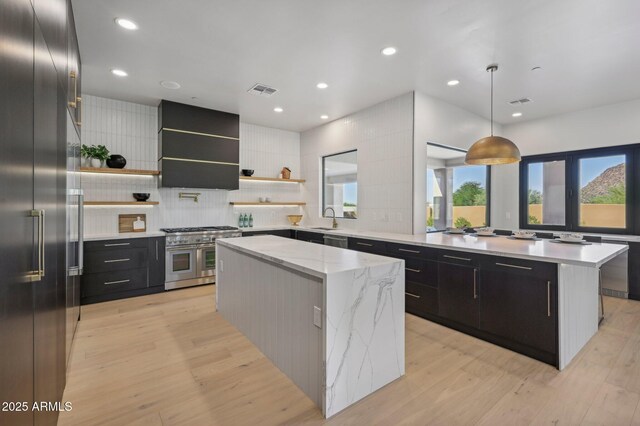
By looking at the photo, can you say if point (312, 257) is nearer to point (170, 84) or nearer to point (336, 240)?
point (336, 240)

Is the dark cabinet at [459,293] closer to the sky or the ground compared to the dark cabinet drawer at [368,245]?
closer to the ground

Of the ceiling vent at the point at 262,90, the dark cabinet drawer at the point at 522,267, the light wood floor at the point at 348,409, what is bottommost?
the light wood floor at the point at 348,409

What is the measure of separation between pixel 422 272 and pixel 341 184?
8.98 ft

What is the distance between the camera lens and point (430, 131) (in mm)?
4297

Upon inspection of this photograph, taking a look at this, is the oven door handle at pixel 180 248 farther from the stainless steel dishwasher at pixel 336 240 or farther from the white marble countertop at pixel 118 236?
the stainless steel dishwasher at pixel 336 240

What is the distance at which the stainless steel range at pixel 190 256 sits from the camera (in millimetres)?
4430

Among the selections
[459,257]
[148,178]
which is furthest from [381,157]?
[148,178]

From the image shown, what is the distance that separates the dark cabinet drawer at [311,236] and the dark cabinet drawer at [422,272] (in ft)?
5.69

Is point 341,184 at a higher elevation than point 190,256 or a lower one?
higher

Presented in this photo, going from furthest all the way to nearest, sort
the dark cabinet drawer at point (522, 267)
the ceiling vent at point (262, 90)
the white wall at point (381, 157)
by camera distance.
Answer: the white wall at point (381, 157) → the ceiling vent at point (262, 90) → the dark cabinet drawer at point (522, 267)

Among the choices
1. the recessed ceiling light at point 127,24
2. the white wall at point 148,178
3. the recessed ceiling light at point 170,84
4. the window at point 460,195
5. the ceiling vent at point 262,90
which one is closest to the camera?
the recessed ceiling light at point 127,24

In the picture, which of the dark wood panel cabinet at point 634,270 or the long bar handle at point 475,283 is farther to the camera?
the dark wood panel cabinet at point 634,270

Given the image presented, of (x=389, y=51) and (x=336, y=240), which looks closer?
(x=389, y=51)

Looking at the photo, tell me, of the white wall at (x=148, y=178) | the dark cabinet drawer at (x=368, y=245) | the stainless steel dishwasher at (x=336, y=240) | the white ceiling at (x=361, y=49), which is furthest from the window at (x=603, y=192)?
the white wall at (x=148, y=178)
